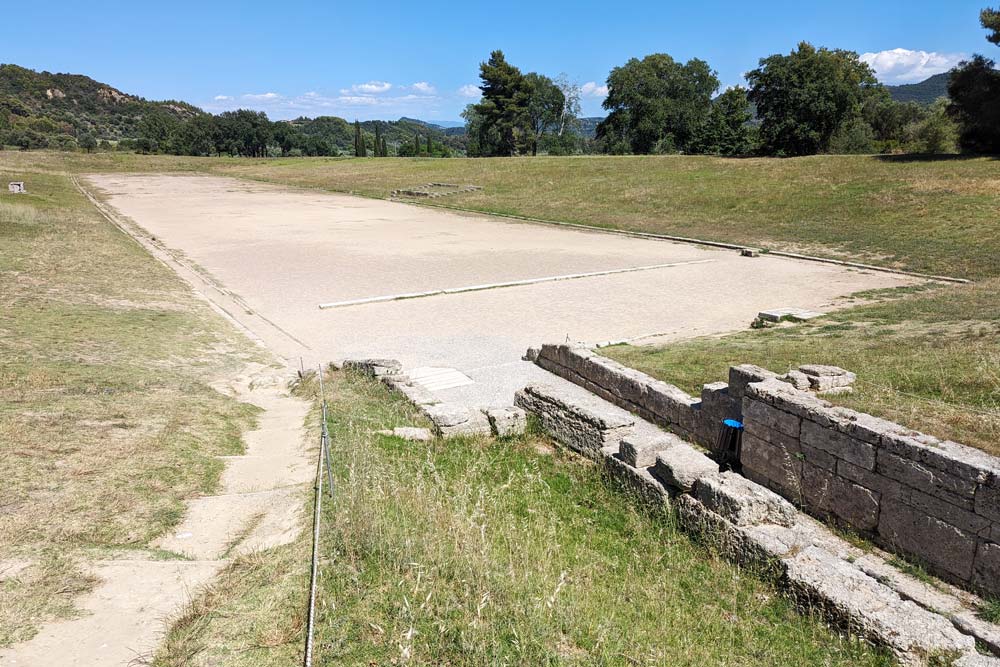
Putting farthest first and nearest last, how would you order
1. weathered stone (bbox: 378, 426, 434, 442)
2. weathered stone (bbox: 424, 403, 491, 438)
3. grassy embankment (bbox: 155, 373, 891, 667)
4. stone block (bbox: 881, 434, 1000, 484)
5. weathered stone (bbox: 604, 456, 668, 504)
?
weathered stone (bbox: 424, 403, 491, 438), weathered stone (bbox: 378, 426, 434, 442), weathered stone (bbox: 604, 456, 668, 504), stone block (bbox: 881, 434, 1000, 484), grassy embankment (bbox: 155, 373, 891, 667)

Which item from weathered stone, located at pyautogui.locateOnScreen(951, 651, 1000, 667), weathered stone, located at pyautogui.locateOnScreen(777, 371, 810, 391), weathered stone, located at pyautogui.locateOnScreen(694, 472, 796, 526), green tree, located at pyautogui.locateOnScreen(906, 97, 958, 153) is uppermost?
green tree, located at pyautogui.locateOnScreen(906, 97, 958, 153)

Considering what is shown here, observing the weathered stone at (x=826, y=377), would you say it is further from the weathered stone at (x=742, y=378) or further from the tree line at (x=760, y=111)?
the tree line at (x=760, y=111)

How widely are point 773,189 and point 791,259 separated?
566 inches

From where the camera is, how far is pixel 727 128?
7006 cm

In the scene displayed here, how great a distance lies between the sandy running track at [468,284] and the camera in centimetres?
1494

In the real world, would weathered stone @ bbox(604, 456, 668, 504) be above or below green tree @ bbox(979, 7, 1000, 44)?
below

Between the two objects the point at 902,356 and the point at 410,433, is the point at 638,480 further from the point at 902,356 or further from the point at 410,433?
the point at 902,356

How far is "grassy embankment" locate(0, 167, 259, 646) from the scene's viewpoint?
5418mm

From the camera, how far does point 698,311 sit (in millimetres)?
17969

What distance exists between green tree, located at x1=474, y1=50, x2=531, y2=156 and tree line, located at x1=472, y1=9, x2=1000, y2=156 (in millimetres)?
129

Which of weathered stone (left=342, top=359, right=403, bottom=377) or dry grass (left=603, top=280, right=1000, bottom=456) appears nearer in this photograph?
dry grass (left=603, top=280, right=1000, bottom=456)

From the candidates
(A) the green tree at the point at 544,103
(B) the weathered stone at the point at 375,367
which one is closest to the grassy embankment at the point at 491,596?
(B) the weathered stone at the point at 375,367

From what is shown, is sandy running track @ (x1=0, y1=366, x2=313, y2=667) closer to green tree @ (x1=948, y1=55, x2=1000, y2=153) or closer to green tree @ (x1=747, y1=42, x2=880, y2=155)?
green tree @ (x1=948, y1=55, x2=1000, y2=153)

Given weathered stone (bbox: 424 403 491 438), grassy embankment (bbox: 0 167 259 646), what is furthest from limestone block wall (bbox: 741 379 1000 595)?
grassy embankment (bbox: 0 167 259 646)
